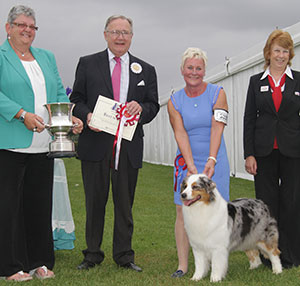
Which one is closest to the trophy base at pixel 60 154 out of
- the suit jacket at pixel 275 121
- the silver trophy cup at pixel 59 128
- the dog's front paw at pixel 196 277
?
the silver trophy cup at pixel 59 128

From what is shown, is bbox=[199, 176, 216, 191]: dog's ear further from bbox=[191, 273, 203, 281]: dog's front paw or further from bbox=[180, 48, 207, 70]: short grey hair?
bbox=[180, 48, 207, 70]: short grey hair

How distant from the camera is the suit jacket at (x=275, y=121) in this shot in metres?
4.43

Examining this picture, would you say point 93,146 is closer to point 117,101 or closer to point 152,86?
→ point 117,101

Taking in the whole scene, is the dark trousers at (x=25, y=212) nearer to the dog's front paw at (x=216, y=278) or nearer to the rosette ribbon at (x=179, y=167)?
the rosette ribbon at (x=179, y=167)

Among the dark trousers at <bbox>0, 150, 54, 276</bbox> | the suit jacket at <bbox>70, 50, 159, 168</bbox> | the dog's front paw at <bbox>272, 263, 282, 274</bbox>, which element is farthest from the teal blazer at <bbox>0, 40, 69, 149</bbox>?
the dog's front paw at <bbox>272, 263, 282, 274</bbox>

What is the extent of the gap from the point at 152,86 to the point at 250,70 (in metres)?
8.66

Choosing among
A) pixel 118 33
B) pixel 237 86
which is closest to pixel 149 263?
pixel 118 33

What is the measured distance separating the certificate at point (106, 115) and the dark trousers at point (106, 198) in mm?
275

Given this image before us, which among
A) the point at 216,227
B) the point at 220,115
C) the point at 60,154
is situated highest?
the point at 220,115

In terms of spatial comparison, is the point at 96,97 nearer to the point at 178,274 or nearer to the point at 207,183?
the point at 207,183

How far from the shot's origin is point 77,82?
4547mm

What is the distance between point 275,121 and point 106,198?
1839mm

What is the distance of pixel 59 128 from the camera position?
3.97m

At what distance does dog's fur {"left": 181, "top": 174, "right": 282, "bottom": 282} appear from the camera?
4.00 metres
